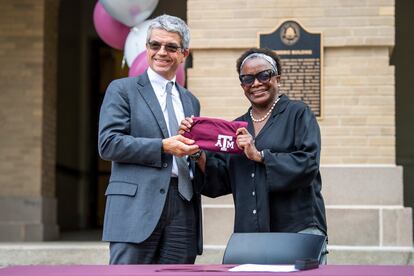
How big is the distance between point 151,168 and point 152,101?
37 centimetres

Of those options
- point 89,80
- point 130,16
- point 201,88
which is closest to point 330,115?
point 201,88

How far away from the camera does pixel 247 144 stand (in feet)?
13.7

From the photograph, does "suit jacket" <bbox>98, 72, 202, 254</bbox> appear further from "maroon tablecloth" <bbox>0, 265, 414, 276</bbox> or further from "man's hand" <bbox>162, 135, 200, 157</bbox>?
"maroon tablecloth" <bbox>0, 265, 414, 276</bbox>

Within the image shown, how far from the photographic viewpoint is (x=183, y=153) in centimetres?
419

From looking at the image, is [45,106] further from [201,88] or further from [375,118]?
[375,118]

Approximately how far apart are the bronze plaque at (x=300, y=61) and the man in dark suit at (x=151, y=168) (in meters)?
3.51

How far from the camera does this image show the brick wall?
26.0ft

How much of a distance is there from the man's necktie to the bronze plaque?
3.49 metres

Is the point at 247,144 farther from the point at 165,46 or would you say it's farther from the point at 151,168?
the point at 165,46

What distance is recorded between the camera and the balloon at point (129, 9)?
7.86 m

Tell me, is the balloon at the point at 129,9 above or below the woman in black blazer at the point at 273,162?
above

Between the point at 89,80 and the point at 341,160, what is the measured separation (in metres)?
8.08

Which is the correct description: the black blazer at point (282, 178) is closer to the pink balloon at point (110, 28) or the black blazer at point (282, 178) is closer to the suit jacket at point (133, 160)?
the suit jacket at point (133, 160)

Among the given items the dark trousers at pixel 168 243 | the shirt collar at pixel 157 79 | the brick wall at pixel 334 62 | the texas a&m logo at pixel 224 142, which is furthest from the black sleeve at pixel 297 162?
the brick wall at pixel 334 62
